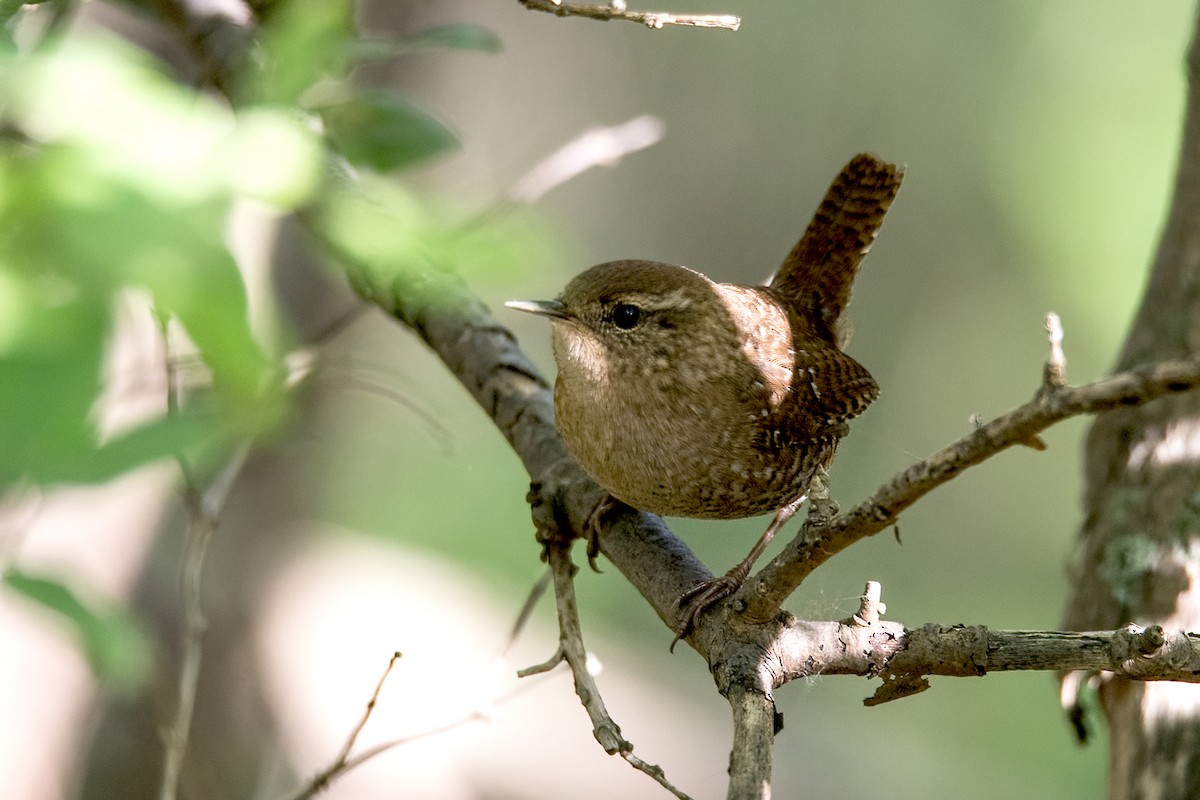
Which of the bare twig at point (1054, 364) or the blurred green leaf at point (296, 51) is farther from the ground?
the blurred green leaf at point (296, 51)

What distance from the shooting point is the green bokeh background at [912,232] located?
27.3 feet

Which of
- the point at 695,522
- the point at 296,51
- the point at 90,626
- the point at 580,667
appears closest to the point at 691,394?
the point at 580,667

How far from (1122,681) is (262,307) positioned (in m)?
2.40

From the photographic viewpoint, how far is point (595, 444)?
2.18 metres

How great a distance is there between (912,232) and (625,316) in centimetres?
826

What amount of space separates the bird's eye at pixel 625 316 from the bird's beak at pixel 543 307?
10 cm

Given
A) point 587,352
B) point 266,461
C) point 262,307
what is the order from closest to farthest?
point 587,352
point 262,307
point 266,461

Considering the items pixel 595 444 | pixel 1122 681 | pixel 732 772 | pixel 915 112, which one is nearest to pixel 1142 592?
pixel 1122 681

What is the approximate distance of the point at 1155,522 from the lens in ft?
8.30

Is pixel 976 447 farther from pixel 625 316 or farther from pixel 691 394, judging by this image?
pixel 625 316

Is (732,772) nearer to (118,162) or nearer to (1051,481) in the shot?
(118,162)

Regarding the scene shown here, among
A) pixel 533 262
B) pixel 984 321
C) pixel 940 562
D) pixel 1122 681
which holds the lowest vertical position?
pixel 940 562

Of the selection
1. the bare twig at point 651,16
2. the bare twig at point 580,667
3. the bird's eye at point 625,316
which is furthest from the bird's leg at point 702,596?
the bare twig at point 651,16

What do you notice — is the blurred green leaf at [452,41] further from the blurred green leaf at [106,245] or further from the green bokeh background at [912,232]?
the green bokeh background at [912,232]
